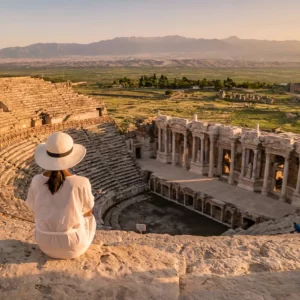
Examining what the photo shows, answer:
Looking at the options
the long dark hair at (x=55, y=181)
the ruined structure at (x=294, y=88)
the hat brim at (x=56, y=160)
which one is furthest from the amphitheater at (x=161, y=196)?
the ruined structure at (x=294, y=88)

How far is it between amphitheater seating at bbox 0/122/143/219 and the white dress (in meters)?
12.7

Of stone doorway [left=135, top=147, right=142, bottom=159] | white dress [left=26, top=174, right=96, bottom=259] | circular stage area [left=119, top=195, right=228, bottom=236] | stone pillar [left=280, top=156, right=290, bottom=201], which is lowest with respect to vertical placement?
circular stage area [left=119, top=195, right=228, bottom=236]

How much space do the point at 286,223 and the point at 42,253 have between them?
1620 cm

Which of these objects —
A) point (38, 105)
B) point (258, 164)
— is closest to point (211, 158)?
point (258, 164)

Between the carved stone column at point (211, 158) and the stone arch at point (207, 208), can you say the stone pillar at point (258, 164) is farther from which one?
the stone arch at point (207, 208)

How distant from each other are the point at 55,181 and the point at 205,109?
60341 mm

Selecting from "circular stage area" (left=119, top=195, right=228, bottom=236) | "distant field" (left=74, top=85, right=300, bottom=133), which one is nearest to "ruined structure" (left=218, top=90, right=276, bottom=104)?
"distant field" (left=74, top=85, right=300, bottom=133)

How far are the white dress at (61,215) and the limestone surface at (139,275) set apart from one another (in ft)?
0.89

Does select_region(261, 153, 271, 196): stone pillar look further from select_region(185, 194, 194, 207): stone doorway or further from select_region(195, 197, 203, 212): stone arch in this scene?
select_region(185, 194, 194, 207): stone doorway

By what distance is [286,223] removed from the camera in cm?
1939

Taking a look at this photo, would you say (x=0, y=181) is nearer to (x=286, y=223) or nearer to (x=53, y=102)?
(x=53, y=102)

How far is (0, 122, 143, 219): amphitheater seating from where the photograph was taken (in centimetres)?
2214

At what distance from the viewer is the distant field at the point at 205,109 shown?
53906 millimetres

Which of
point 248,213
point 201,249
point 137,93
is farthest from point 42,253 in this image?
point 137,93
